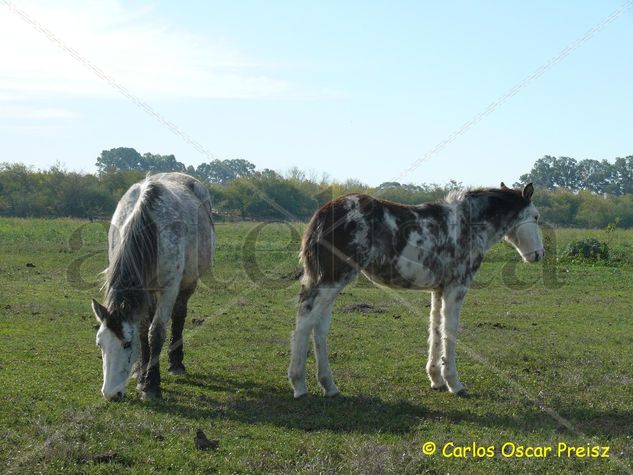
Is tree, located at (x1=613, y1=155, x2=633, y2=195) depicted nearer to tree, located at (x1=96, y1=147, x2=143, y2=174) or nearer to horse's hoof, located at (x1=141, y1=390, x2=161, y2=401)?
tree, located at (x1=96, y1=147, x2=143, y2=174)

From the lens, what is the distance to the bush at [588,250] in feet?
84.4

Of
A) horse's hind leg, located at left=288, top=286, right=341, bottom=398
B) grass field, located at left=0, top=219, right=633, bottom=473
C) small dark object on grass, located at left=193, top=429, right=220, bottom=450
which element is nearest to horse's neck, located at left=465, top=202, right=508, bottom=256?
grass field, located at left=0, top=219, right=633, bottom=473

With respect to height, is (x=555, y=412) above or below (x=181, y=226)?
below

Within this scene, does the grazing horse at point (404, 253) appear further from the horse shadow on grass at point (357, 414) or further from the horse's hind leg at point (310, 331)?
the horse shadow on grass at point (357, 414)

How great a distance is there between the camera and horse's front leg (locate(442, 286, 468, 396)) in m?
8.38

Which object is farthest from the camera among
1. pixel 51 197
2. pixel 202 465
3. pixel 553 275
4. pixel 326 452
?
pixel 51 197

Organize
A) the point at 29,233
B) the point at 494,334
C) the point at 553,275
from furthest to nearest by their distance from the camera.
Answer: the point at 29,233
the point at 553,275
the point at 494,334

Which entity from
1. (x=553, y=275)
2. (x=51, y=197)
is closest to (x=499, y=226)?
(x=553, y=275)

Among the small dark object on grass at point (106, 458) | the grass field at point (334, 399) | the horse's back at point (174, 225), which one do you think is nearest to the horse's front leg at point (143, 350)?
the grass field at point (334, 399)

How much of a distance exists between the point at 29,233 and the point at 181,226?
23277 millimetres

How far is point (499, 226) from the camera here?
30.3 feet

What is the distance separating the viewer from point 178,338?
9.48 m

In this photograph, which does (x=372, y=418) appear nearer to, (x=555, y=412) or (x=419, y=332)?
(x=555, y=412)

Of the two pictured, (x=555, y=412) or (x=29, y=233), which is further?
(x=29, y=233)
